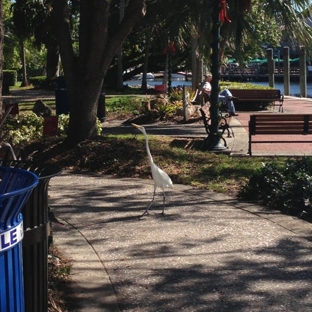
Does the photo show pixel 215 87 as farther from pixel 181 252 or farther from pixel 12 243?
pixel 12 243

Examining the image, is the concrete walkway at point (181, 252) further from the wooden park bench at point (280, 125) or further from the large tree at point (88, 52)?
the wooden park bench at point (280, 125)

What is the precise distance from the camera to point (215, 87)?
12.6m

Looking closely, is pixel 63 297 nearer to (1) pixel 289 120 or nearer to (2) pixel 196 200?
(2) pixel 196 200

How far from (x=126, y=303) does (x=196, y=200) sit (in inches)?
135

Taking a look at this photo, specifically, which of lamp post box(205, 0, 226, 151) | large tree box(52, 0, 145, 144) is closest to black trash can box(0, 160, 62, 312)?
large tree box(52, 0, 145, 144)

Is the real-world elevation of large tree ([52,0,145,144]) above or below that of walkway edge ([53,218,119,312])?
above

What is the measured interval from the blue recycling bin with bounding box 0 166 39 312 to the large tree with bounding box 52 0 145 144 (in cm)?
833

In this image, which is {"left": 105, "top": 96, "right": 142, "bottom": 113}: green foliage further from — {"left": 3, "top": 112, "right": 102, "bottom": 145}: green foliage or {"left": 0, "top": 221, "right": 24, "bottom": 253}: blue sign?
{"left": 0, "top": 221, "right": 24, "bottom": 253}: blue sign

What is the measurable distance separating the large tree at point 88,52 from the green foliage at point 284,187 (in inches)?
154

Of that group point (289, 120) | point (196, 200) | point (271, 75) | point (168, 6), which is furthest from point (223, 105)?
point (271, 75)

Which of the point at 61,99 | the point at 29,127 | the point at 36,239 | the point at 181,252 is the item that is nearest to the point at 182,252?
the point at 181,252

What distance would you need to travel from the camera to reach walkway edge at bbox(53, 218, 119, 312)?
16.6 ft

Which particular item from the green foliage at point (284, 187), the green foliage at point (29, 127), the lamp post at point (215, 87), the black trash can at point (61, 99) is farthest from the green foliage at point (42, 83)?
the green foliage at point (284, 187)

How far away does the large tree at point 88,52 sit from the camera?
36.9 ft
